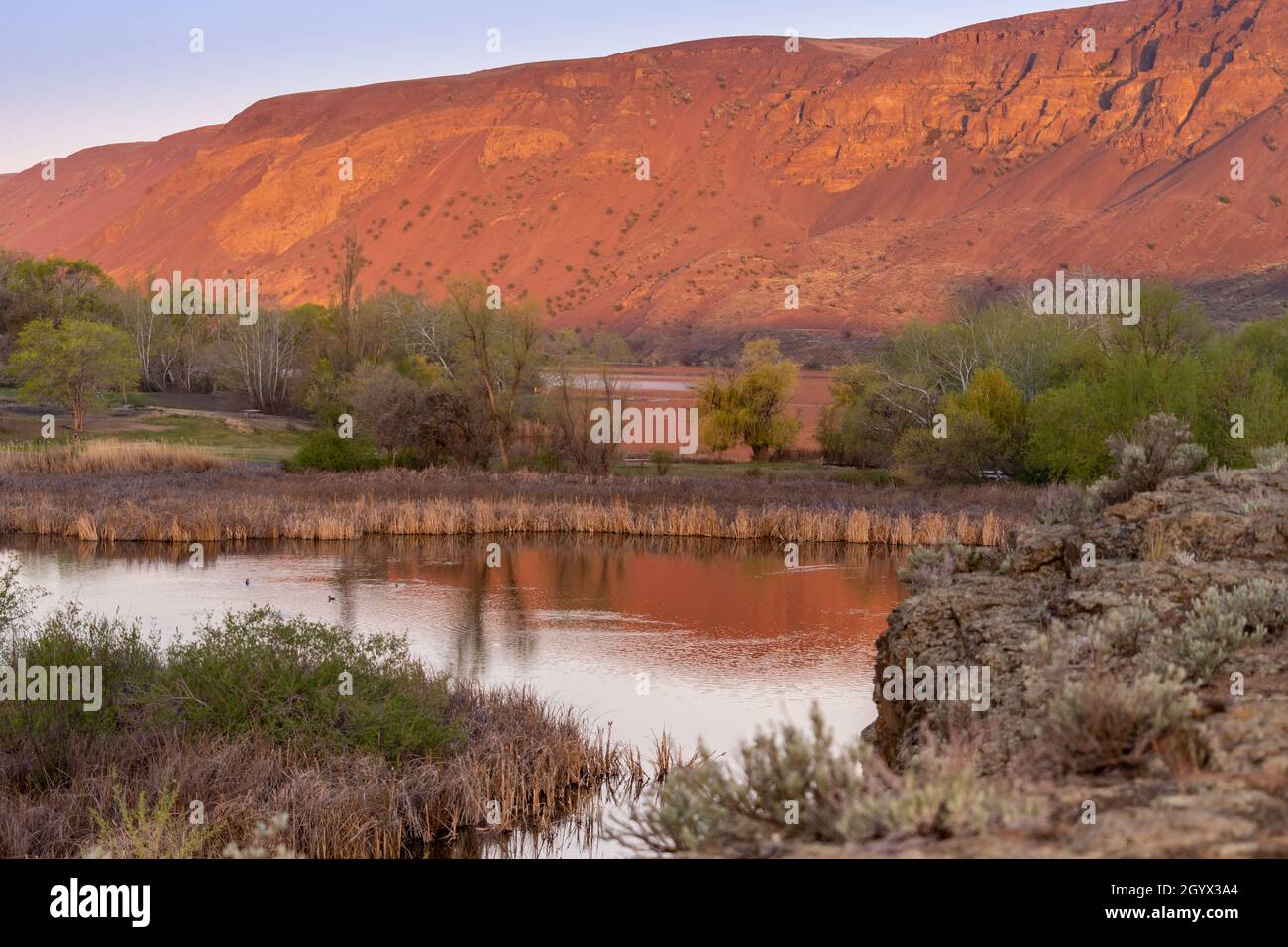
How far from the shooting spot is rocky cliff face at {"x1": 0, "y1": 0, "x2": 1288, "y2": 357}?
97938mm

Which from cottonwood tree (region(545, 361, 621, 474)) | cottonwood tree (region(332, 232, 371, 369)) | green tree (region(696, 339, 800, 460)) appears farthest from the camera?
cottonwood tree (region(332, 232, 371, 369))

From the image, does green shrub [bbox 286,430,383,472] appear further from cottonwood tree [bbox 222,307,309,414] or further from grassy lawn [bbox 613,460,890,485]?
cottonwood tree [bbox 222,307,309,414]

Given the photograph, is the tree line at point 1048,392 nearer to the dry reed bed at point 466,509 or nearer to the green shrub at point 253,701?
the dry reed bed at point 466,509

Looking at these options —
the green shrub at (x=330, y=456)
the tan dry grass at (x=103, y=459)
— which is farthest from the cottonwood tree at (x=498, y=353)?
the tan dry grass at (x=103, y=459)

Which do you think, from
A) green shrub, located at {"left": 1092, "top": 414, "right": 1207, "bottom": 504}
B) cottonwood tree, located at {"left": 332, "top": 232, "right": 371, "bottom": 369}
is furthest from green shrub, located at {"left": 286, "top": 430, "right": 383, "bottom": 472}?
green shrub, located at {"left": 1092, "top": 414, "right": 1207, "bottom": 504}

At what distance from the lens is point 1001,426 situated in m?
40.3

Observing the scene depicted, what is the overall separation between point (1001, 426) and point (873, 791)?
1452 inches

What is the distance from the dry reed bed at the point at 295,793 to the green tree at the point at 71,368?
39.0m

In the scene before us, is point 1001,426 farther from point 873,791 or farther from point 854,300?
point 854,300

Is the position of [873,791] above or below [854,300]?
below

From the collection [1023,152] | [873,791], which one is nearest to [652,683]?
[873,791]

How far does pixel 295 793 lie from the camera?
10211 mm

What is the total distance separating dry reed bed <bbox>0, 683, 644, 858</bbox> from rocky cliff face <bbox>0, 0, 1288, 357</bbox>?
78.2 metres

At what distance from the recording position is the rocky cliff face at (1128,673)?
4.71m
